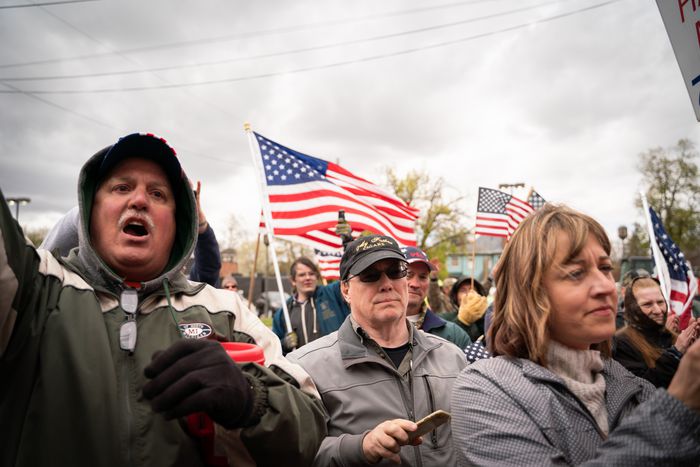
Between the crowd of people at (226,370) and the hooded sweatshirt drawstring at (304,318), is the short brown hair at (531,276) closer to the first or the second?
the crowd of people at (226,370)

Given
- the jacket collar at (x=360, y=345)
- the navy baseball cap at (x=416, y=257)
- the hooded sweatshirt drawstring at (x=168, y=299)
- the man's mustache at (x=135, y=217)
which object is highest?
the man's mustache at (x=135, y=217)

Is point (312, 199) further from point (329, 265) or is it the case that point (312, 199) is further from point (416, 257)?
point (329, 265)

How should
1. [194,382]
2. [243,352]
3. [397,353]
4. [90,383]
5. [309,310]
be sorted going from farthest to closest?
1. [309,310]
2. [397,353]
3. [243,352]
4. [90,383]
5. [194,382]

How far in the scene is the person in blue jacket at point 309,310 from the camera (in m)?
5.20

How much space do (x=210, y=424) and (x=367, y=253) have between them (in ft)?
5.23

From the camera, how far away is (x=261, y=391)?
4.81ft

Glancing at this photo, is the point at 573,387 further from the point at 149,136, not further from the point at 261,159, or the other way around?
the point at 261,159

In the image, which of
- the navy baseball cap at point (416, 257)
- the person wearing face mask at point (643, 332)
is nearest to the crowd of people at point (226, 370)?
the navy baseball cap at point (416, 257)

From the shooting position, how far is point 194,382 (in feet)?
3.95

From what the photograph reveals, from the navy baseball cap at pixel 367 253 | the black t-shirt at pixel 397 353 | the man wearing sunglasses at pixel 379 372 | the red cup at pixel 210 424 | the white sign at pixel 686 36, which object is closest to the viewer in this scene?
the red cup at pixel 210 424

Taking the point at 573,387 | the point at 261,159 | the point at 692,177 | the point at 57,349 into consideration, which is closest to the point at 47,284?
the point at 57,349

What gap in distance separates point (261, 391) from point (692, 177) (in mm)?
44124

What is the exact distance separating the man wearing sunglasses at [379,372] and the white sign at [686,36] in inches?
67.0

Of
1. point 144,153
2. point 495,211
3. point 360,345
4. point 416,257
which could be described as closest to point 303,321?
point 416,257
